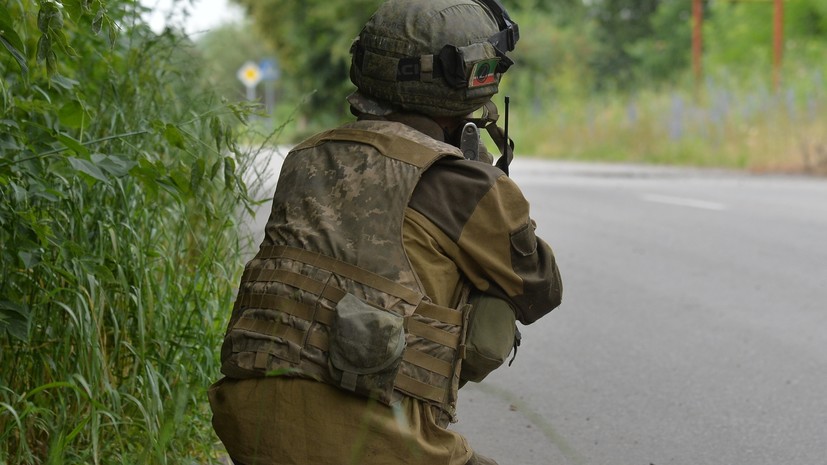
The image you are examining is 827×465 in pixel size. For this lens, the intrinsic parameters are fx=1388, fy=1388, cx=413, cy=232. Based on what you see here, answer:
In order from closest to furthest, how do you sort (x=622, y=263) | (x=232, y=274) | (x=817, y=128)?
(x=232, y=274) → (x=622, y=263) → (x=817, y=128)

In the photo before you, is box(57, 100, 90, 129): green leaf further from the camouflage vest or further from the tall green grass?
the tall green grass

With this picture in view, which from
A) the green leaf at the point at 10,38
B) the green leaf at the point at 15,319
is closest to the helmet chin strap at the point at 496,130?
the green leaf at the point at 10,38

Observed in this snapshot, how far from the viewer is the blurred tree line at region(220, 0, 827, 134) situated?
3506 centimetres

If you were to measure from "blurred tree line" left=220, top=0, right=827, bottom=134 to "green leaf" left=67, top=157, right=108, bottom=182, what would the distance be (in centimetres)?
2260

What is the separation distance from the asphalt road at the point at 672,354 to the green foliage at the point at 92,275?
1.04 metres

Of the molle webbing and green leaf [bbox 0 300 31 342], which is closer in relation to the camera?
the molle webbing

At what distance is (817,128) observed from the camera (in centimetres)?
2100

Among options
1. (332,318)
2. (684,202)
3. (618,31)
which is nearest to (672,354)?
(332,318)

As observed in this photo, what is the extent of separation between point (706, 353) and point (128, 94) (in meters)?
3.05

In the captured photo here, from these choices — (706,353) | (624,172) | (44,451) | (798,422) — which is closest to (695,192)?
(624,172)

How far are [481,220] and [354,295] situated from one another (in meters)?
0.26

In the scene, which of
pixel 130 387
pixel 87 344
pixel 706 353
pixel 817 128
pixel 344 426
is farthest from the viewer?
pixel 817 128

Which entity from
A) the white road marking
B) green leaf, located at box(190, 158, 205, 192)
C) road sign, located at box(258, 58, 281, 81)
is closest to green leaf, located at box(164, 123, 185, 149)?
green leaf, located at box(190, 158, 205, 192)

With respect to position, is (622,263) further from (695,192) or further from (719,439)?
(695,192)
